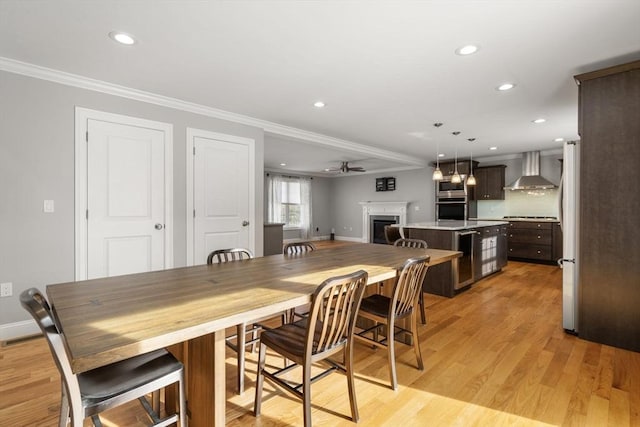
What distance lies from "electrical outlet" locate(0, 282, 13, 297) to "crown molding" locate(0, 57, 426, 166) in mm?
1844

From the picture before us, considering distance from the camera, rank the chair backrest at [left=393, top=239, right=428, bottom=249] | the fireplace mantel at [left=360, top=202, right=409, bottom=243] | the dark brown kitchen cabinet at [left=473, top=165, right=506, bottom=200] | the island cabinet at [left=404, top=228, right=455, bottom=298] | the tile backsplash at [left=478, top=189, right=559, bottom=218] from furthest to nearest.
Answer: the fireplace mantel at [left=360, top=202, right=409, bottom=243] < the dark brown kitchen cabinet at [left=473, top=165, right=506, bottom=200] < the tile backsplash at [left=478, top=189, right=559, bottom=218] < the island cabinet at [left=404, top=228, right=455, bottom=298] < the chair backrest at [left=393, top=239, right=428, bottom=249]

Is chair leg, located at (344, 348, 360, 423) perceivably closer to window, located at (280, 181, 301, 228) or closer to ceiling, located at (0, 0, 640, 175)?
ceiling, located at (0, 0, 640, 175)

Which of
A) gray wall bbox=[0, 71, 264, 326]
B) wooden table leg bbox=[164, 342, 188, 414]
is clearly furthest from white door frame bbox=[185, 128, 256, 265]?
wooden table leg bbox=[164, 342, 188, 414]

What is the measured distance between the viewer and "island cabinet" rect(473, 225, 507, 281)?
4785 mm

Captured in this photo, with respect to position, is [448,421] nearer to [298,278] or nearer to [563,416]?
[563,416]

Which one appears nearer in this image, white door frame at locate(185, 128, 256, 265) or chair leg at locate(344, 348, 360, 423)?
chair leg at locate(344, 348, 360, 423)

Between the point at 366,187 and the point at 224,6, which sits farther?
the point at 366,187

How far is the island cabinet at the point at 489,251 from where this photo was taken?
4785mm

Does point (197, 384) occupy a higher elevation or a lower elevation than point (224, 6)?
lower

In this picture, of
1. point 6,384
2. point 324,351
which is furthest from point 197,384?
point 6,384

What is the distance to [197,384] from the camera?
143 cm

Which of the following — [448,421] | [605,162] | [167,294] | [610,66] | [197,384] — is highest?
[610,66]

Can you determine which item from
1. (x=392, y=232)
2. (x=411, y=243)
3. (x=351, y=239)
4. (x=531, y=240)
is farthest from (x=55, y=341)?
(x=351, y=239)

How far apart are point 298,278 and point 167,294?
0.69 meters
